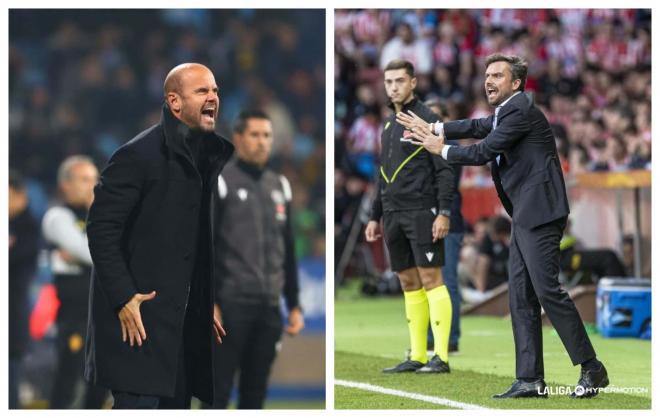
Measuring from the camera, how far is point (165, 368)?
6.15 metres

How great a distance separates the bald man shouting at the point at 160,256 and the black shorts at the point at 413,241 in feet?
6.68

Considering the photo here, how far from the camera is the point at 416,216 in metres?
8.12

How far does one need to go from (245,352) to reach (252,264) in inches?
16.2

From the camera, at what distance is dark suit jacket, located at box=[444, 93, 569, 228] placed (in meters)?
6.87

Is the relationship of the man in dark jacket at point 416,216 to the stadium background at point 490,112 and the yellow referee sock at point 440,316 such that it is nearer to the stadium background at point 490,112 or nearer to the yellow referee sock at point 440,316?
the yellow referee sock at point 440,316

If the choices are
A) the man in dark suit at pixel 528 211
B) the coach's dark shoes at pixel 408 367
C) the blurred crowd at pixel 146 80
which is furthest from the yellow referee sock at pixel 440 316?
the blurred crowd at pixel 146 80

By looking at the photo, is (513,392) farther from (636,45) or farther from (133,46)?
(636,45)

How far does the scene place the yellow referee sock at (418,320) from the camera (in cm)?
828

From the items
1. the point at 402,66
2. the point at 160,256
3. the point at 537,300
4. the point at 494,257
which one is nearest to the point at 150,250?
the point at 160,256
